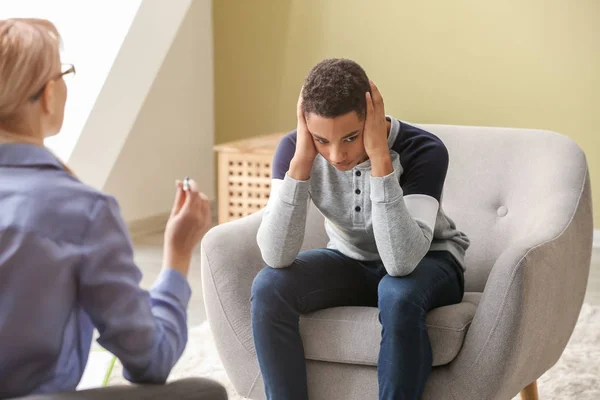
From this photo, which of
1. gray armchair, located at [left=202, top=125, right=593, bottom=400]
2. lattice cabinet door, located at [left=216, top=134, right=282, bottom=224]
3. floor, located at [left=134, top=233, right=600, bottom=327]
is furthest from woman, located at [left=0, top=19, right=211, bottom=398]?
lattice cabinet door, located at [left=216, top=134, right=282, bottom=224]

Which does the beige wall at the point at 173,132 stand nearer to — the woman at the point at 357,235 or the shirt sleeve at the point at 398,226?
the woman at the point at 357,235

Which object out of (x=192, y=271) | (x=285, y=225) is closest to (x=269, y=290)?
(x=285, y=225)

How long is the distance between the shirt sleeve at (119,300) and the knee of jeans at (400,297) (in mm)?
784

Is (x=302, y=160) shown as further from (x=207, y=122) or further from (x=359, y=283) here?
(x=207, y=122)

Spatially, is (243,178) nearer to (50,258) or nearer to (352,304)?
(352,304)

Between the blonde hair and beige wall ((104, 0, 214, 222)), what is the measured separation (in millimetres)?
3113

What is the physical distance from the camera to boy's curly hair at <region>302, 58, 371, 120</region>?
1.81 m

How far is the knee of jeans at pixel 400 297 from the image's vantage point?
1793mm

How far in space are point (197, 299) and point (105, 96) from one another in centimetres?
90

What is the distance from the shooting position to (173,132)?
4535mm

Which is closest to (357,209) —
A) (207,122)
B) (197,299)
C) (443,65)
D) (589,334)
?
(589,334)

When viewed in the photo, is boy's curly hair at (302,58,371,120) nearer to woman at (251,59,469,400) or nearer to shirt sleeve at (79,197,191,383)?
woman at (251,59,469,400)

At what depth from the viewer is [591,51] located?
162 inches

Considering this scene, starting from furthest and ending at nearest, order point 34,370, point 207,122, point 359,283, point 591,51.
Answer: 1. point 207,122
2. point 591,51
3. point 359,283
4. point 34,370
